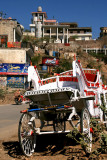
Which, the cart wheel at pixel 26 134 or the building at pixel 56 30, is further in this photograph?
the building at pixel 56 30

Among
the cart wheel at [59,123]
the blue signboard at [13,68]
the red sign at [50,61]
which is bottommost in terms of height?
the cart wheel at [59,123]

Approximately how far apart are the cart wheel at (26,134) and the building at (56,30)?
65716 millimetres

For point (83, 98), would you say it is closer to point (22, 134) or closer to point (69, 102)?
point (69, 102)

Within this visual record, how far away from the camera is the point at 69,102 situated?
21.8ft

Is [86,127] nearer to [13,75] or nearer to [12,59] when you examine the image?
[13,75]

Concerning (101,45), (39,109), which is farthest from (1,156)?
(101,45)

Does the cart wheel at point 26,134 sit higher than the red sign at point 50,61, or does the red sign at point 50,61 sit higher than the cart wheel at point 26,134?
the red sign at point 50,61

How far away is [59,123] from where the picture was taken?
899 centimetres

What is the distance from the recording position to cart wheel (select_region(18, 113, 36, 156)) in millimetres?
6242

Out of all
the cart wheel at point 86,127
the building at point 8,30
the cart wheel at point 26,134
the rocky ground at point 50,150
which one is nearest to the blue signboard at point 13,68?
the building at point 8,30

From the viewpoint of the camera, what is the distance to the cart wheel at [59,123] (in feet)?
25.5

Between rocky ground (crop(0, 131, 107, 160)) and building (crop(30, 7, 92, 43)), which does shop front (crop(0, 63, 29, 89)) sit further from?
building (crop(30, 7, 92, 43))

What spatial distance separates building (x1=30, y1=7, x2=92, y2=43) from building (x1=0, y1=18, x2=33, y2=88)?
27499 mm

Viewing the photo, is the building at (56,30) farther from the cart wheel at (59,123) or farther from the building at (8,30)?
the cart wheel at (59,123)
